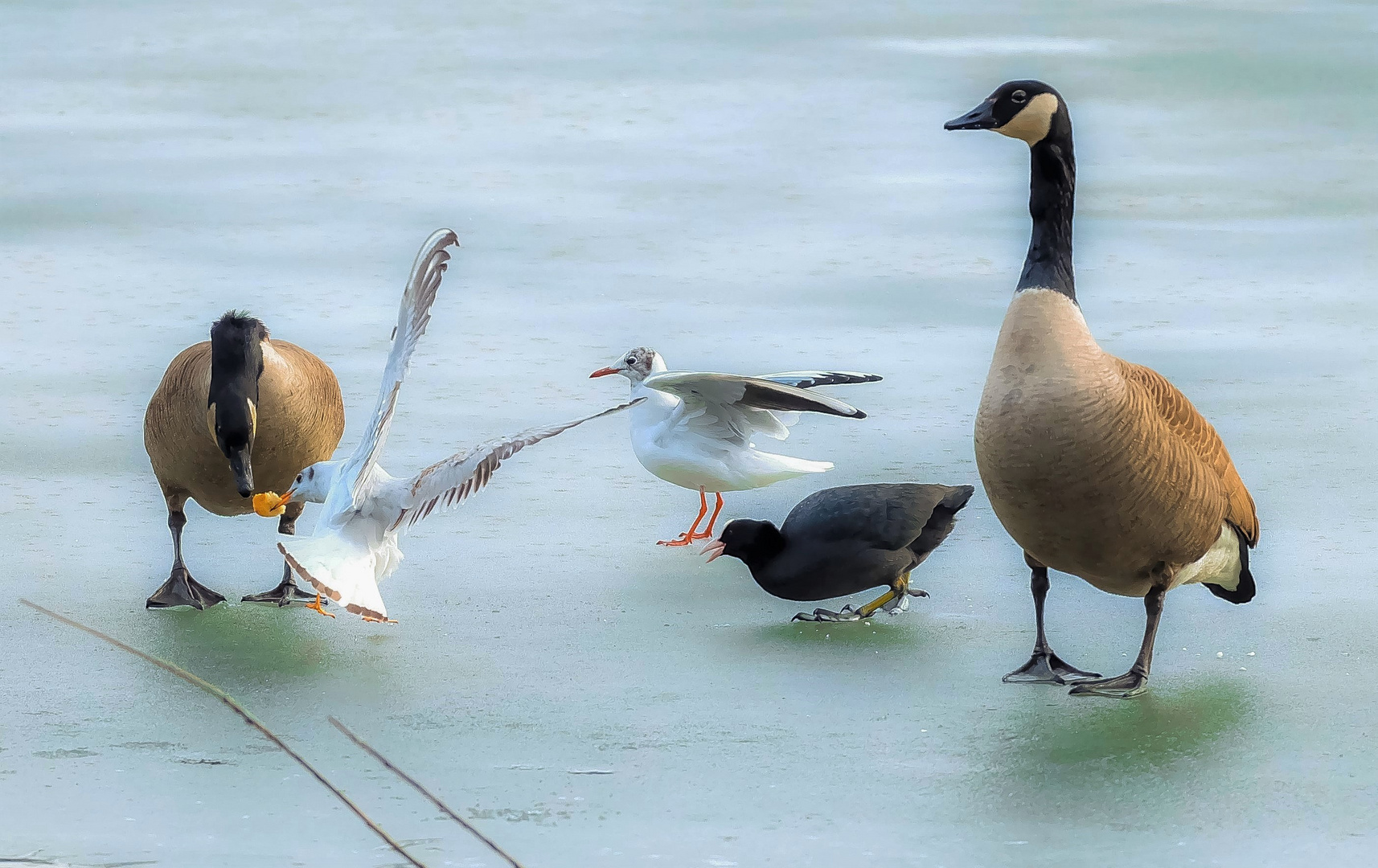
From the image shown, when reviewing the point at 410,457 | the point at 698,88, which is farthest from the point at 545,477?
the point at 698,88

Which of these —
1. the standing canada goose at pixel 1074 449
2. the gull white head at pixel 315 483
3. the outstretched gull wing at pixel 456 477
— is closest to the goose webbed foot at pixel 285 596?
the gull white head at pixel 315 483

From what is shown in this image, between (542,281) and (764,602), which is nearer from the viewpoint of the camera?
(764,602)

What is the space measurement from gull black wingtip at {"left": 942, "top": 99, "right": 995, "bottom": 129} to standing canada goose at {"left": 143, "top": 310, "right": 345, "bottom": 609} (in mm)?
2058

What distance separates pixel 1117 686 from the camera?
4559 mm

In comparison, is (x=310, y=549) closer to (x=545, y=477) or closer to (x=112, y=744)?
(x=112, y=744)

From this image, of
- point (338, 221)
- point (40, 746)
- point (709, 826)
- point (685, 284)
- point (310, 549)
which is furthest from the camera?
point (338, 221)

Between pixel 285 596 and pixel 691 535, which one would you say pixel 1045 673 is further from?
pixel 285 596

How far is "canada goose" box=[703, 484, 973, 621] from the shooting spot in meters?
5.28

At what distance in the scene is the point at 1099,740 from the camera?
4.25m

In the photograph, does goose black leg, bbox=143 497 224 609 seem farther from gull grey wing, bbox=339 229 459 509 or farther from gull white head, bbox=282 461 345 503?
gull grey wing, bbox=339 229 459 509

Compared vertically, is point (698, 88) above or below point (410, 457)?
above

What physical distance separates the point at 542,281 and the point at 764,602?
13.7 ft

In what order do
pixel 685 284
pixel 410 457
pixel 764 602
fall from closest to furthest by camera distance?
1. pixel 764 602
2. pixel 410 457
3. pixel 685 284

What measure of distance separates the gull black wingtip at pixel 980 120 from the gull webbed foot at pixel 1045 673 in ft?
4.40
